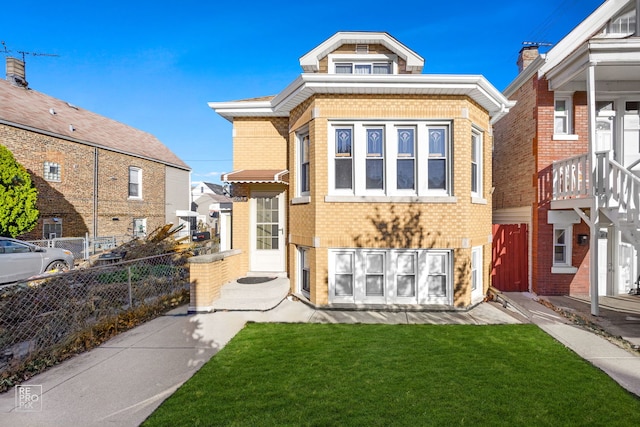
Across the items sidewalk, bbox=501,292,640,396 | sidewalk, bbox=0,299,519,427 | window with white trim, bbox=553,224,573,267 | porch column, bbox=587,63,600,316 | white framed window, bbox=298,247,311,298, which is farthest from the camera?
window with white trim, bbox=553,224,573,267

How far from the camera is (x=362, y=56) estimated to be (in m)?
9.45

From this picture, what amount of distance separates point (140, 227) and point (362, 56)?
19.5 m

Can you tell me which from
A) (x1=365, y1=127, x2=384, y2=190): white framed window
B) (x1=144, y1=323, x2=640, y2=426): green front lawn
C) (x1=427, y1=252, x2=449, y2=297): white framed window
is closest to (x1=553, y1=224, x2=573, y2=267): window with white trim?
(x1=427, y1=252, x2=449, y2=297): white framed window

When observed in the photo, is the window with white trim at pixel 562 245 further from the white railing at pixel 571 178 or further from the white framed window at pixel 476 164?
the white framed window at pixel 476 164

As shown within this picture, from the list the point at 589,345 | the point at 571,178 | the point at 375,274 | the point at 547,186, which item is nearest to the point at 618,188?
the point at 571,178

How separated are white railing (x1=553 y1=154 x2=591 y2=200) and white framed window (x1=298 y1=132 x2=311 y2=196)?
675cm

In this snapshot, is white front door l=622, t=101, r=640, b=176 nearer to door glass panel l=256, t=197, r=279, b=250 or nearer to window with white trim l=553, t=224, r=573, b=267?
window with white trim l=553, t=224, r=573, b=267

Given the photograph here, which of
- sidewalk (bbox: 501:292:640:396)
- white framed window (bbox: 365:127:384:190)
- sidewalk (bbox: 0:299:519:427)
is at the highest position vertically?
white framed window (bbox: 365:127:384:190)

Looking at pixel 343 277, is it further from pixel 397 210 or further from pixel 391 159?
pixel 391 159

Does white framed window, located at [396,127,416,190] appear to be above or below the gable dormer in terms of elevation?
below

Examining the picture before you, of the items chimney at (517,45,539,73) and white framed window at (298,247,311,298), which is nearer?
white framed window at (298,247,311,298)

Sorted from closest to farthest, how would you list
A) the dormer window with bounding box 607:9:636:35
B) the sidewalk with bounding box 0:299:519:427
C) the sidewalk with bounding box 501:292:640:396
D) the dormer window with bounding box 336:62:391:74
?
1. the sidewalk with bounding box 0:299:519:427
2. the sidewalk with bounding box 501:292:640:396
3. the dormer window with bounding box 607:9:636:35
4. the dormer window with bounding box 336:62:391:74

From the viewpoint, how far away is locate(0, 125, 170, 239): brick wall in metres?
15.1

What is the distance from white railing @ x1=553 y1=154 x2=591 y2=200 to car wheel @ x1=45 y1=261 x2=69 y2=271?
1628 cm
